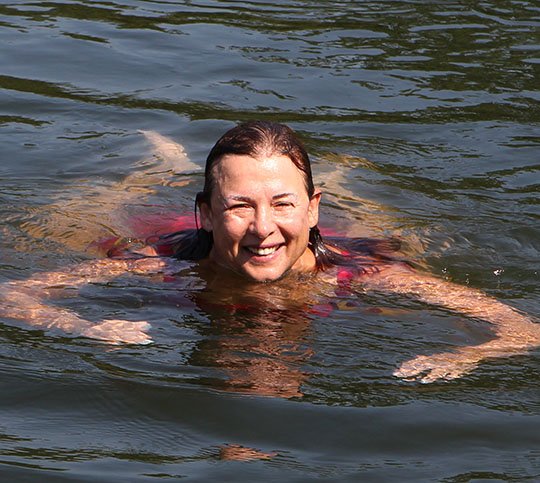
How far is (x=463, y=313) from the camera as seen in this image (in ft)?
21.5

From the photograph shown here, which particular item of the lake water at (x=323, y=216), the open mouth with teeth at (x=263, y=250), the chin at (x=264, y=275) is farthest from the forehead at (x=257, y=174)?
the lake water at (x=323, y=216)

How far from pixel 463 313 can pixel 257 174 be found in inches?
50.0

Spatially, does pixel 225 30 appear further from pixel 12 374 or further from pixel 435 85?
pixel 12 374

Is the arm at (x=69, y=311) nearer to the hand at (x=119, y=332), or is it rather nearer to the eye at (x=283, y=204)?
the hand at (x=119, y=332)

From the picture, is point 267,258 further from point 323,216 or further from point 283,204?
point 323,216

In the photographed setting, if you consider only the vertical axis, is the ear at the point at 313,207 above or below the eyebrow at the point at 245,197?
below

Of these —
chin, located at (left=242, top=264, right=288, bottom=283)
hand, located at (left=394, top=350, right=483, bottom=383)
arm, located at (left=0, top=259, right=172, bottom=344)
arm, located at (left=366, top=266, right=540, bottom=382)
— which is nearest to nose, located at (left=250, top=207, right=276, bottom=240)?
chin, located at (left=242, top=264, right=288, bottom=283)

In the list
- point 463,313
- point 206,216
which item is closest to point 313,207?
point 206,216

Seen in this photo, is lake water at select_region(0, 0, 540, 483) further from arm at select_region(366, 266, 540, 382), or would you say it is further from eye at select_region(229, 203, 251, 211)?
eye at select_region(229, 203, 251, 211)

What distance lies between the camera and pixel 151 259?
7137mm

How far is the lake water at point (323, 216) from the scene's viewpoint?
5.07 m

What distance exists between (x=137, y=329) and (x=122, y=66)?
6180mm

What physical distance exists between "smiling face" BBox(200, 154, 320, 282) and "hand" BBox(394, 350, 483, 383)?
0.97m

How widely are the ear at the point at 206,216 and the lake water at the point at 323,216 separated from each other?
1.14 ft
